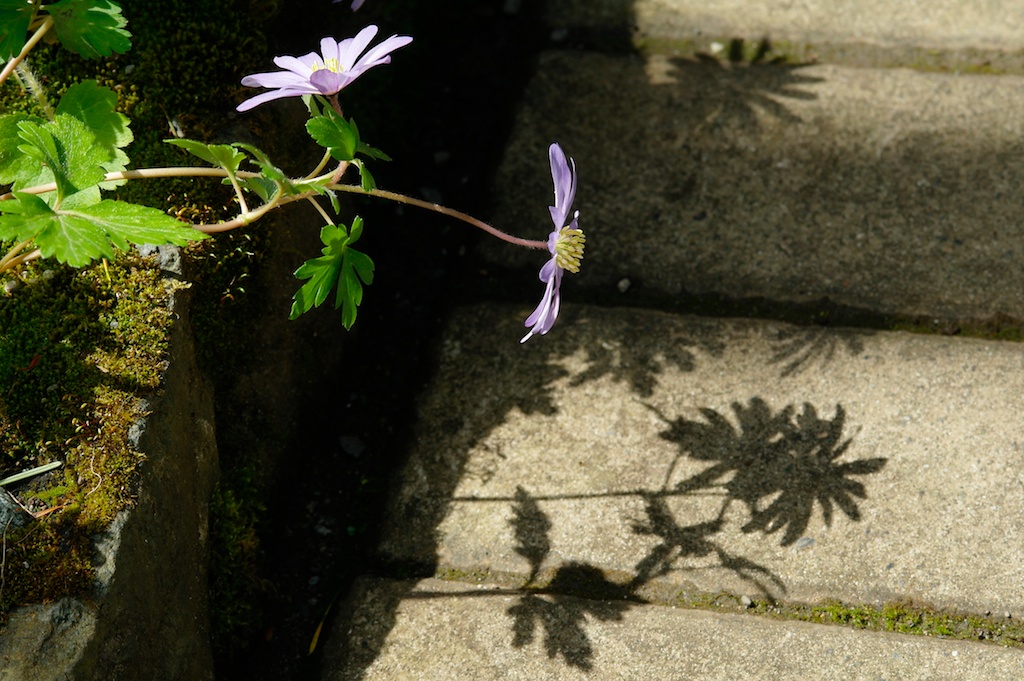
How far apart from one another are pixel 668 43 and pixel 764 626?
1738mm

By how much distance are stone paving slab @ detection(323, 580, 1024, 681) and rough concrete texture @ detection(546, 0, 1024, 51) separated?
1754 millimetres

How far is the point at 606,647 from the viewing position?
1.73 metres

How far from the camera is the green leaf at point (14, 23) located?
161 cm

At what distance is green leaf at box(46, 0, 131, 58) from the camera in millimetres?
1638

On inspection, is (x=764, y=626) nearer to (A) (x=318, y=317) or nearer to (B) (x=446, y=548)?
(B) (x=446, y=548)

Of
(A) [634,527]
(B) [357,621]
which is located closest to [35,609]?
(B) [357,621]

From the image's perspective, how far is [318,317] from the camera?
6.91 feet

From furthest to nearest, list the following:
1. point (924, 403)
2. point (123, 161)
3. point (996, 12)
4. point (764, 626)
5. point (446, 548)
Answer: point (996, 12) < point (924, 403) < point (446, 548) < point (764, 626) < point (123, 161)

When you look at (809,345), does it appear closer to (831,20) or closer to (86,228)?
(831,20)

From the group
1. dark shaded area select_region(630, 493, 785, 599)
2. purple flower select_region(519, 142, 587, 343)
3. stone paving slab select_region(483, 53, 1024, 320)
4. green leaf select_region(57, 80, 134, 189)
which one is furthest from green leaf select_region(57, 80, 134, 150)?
dark shaded area select_region(630, 493, 785, 599)

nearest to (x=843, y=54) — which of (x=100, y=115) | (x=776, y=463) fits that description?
(x=776, y=463)

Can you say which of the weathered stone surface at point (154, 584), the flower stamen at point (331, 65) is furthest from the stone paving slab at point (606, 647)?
the flower stamen at point (331, 65)

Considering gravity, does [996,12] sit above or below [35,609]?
above

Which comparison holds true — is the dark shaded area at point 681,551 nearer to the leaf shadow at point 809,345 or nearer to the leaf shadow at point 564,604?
the leaf shadow at point 564,604
